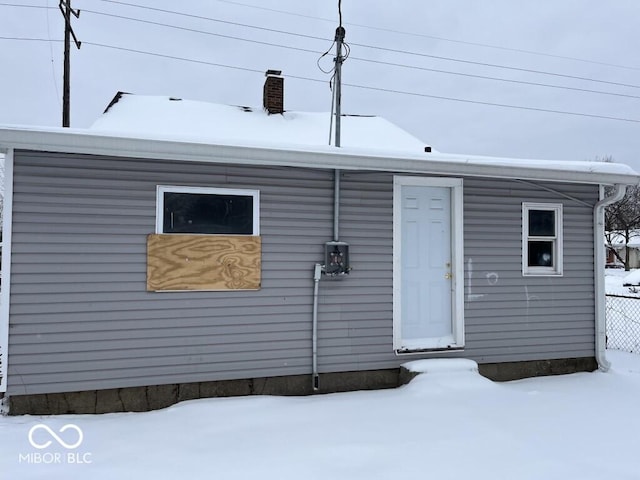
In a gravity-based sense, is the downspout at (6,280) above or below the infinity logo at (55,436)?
above

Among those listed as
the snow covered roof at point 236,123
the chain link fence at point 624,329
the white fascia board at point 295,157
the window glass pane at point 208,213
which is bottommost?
the chain link fence at point 624,329

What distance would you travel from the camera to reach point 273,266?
4.81 metres

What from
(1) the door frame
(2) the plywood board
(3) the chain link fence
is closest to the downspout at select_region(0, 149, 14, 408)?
(2) the plywood board

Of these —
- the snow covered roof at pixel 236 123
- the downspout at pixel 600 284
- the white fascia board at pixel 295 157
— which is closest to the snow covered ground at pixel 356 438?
the downspout at pixel 600 284

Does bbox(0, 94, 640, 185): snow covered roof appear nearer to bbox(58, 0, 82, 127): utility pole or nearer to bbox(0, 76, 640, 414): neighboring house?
bbox(0, 76, 640, 414): neighboring house

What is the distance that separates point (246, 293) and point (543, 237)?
12.3 ft

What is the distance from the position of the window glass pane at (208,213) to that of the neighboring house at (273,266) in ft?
0.06

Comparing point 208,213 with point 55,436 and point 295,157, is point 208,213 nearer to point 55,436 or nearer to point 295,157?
point 295,157

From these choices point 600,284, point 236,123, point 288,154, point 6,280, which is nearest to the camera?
point 6,280

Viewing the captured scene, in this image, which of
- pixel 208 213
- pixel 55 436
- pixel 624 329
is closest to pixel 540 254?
pixel 208 213

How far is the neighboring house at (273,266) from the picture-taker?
4.16 meters

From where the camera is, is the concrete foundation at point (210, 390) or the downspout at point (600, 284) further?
the downspout at point (600, 284)

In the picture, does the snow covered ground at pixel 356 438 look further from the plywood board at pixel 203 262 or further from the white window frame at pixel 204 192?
the white window frame at pixel 204 192

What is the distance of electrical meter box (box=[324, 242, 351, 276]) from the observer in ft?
15.8
